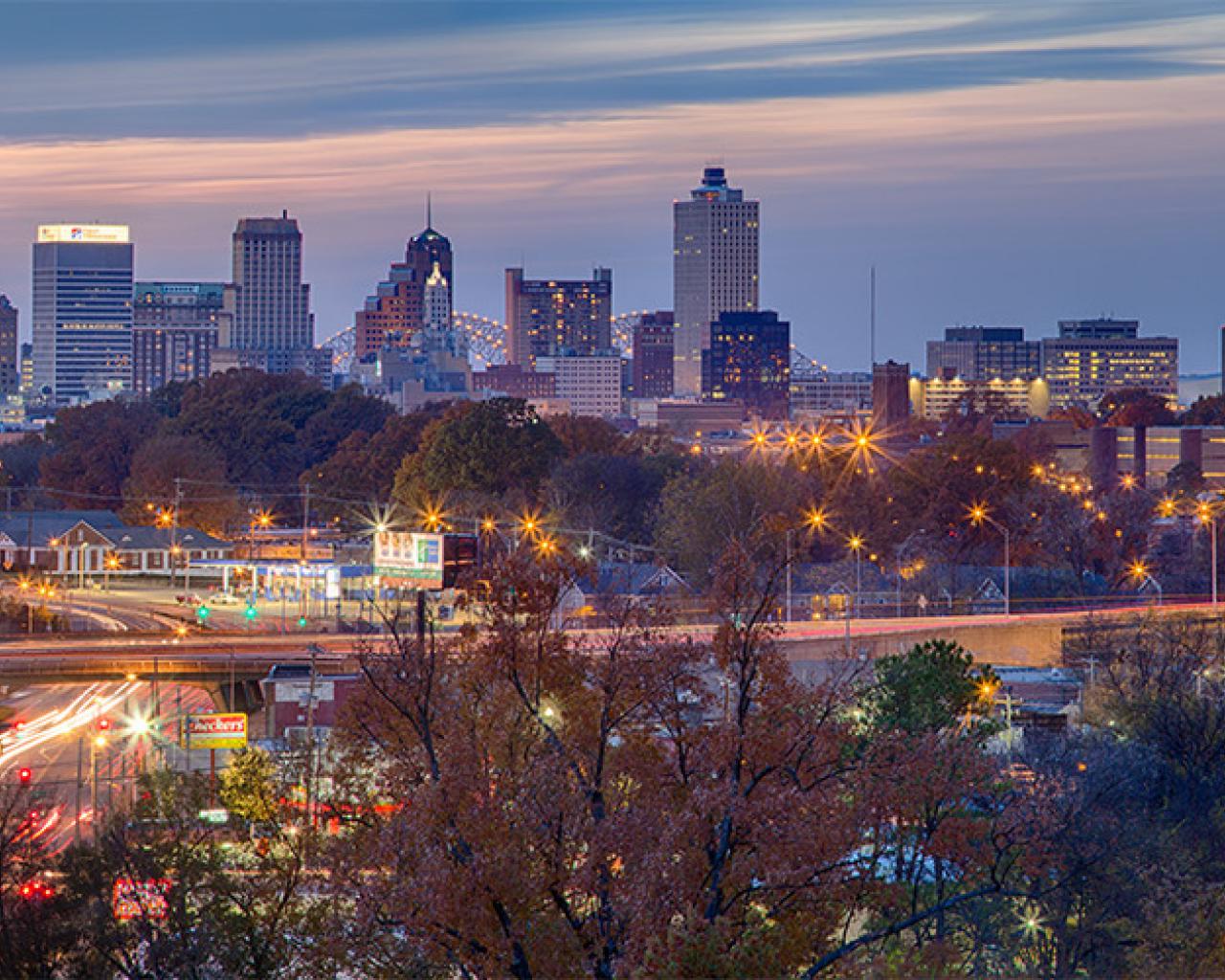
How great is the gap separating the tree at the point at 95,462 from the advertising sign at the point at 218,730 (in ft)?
186

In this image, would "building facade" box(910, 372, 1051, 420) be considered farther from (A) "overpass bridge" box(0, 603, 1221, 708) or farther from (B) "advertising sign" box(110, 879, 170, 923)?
(B) "advertising sign" box(110, 879, 170, 923)

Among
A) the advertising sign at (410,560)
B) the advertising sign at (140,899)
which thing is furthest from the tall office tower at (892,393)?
the advertising sign at (140,899)

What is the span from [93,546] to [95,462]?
21951 millimetres

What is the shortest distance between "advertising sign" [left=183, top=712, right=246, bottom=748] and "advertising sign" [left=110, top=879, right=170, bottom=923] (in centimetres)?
1296

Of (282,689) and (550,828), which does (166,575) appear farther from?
(550,828)

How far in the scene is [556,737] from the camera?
1459 cm

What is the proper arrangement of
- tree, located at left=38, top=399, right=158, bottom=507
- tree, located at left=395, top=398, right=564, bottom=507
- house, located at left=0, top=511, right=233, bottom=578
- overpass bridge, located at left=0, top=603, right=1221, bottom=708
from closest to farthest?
overpass bridge, located at left=0, top=603, right=1221, bottom=708
house, located at left=0, top=511, right=233, bottom=578
tree, located at left=395, top=398, right=564, bottom=507
tree, located at left=38, top=399, right=158, bottom=507

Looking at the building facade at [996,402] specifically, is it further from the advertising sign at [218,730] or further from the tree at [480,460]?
the advertising sign at [218,730]

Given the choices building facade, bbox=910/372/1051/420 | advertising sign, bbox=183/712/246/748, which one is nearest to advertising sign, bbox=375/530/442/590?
advertising sign, bbox=183/712/246/748

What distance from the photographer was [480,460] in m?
73.4

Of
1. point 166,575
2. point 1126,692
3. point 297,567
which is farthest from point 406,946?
point 166,575

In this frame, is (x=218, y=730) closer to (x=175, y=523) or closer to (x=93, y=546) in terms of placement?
(x=93, y=546)

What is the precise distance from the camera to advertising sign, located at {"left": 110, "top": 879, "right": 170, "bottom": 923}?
18078 mm

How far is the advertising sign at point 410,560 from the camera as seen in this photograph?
2002 inches
